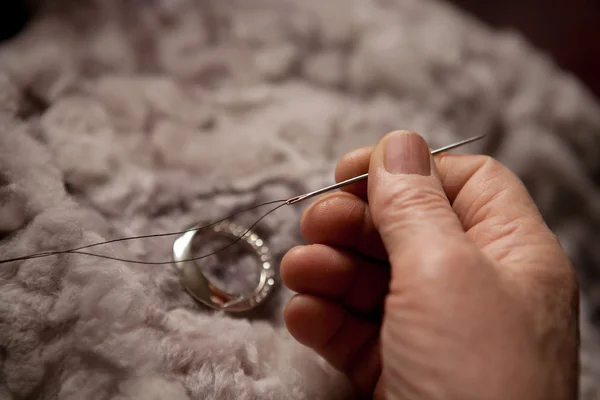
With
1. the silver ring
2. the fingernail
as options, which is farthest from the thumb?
the silver ring

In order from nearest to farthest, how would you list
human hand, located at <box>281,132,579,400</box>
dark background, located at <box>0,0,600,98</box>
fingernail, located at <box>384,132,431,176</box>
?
human hand, located at <box>281,132,579,400</box>, fingernail, located at <box>384,132,431,176</box>, dark background, located at <box>0,0,600,98</box>

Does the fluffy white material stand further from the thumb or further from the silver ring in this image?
the thumb

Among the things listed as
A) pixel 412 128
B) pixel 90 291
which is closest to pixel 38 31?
pixel 90 291

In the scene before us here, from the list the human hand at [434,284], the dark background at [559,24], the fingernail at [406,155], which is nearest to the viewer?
the human hand at [434,284]

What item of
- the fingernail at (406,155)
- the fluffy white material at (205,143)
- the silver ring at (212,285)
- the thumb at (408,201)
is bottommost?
the silver ring at (212,285)

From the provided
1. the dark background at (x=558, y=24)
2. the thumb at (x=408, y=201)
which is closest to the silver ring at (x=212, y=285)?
the thumb at (x=408, y=201)

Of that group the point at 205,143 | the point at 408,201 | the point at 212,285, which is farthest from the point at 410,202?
the point at 205,143

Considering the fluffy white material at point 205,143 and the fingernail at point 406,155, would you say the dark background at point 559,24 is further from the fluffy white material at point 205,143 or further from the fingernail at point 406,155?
the fingernail at point 406,155

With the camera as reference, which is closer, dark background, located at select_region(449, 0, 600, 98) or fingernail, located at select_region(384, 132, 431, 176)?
fingernail, located at select_region(384, 132, 431, 176)

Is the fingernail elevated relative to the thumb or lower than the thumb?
elevated
